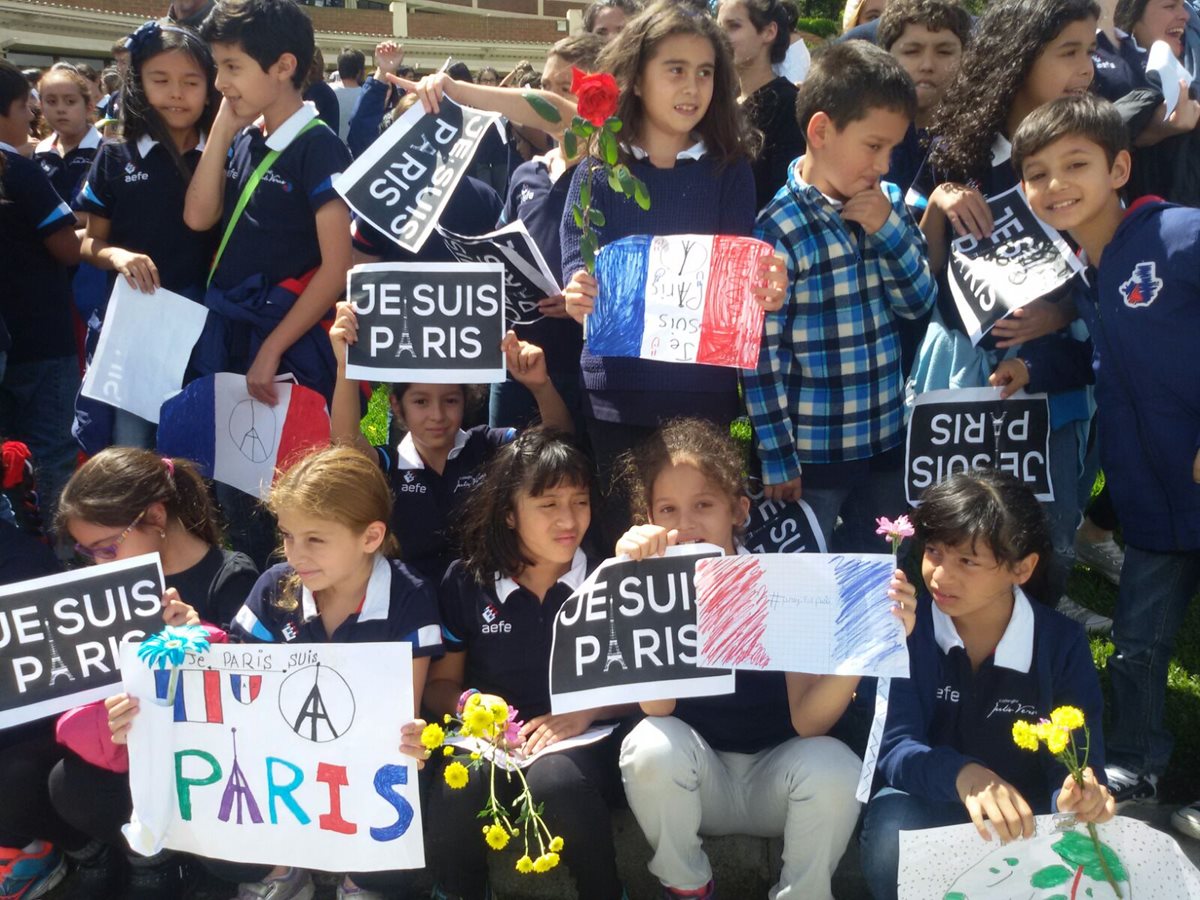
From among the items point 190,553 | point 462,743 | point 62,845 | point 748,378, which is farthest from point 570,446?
point 62,845

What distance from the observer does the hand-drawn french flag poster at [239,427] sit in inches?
157

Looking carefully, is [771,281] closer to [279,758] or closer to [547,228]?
[547,228]

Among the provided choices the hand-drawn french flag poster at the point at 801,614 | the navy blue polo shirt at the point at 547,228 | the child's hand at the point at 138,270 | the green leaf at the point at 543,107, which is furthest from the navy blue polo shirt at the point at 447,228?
the hand-drawn french flag poster at the point at 801,614

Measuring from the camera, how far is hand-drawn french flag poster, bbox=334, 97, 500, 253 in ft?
12.4

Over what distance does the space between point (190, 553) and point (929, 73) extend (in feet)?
10.0

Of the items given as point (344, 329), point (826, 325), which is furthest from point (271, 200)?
point (826, 325)

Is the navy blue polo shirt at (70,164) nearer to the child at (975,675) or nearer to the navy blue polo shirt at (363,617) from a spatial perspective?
the navy blue polo shirt at (363,617)

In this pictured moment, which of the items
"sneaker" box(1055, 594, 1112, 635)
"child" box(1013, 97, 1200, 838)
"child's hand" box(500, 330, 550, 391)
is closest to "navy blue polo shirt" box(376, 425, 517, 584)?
"child's hand" box(500, 330, 550, 391)

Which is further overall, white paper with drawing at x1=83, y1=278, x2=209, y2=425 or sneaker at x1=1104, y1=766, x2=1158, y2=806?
white paper with drawing at x1=83, y1=278, x2=209, y2=425

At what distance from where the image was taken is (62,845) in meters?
3.30

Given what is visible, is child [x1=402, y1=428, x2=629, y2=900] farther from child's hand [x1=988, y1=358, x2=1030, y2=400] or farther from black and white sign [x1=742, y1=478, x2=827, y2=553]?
child's hand [x1=988, y1=358, x2=1030, y2=400]

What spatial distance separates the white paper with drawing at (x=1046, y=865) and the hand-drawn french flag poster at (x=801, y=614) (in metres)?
0.40

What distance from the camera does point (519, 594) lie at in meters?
3.33

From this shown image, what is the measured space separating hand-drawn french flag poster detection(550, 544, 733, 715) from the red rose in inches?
47.3
